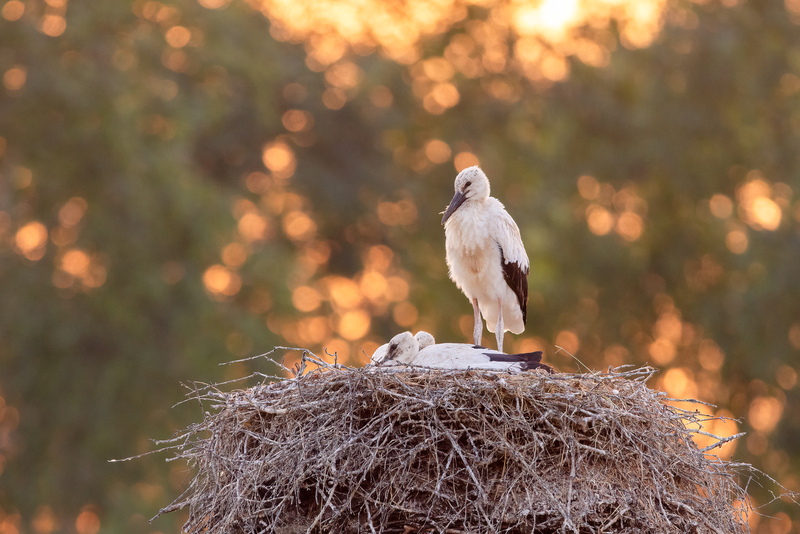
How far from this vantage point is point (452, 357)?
632 cm

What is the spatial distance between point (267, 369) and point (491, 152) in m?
5.33

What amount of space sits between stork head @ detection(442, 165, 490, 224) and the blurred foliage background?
847 centimetres

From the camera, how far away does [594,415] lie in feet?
17.6

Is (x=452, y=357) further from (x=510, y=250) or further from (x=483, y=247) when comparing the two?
(x=510, y=250)

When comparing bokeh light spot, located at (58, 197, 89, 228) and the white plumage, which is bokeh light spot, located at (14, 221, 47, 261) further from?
the white plumage

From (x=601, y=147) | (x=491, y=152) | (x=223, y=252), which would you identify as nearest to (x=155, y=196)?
(x=223, y=252)

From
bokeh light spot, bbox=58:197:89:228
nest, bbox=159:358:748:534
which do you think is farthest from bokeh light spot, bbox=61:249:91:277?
nest, bbox=159:358:748:534

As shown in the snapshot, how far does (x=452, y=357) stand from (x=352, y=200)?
41.8 ft

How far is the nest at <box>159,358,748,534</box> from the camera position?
5.19m

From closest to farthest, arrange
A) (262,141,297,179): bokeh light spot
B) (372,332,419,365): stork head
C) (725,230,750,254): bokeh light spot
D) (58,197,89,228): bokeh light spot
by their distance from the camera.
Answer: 1. (372,332,419,365): stork head
2. (58,197,89,228): bokeh light spot
3. (725,230,750,254): bokeh light spot
4. (262,141,297,179): bokeh light spot

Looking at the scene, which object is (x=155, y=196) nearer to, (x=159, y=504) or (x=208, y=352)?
(x=208, y=352)

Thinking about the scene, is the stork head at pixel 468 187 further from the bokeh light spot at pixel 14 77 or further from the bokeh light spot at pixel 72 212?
the bokeh light spot at pixel 14 77

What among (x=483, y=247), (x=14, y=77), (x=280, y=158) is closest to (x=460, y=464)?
(x=483, y=247)

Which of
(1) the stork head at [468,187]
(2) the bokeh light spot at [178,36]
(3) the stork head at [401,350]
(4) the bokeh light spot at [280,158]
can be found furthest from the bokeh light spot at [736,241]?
(3) the stork head at [401,350]
